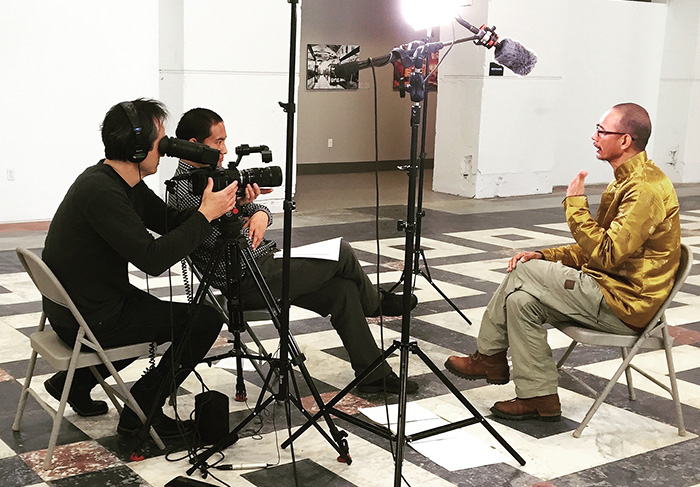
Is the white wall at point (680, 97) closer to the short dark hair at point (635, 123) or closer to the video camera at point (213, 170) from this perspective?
the short dark hair at point (635, 123)

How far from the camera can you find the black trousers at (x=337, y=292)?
11.4ft

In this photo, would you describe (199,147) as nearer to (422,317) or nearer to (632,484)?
(632,484)

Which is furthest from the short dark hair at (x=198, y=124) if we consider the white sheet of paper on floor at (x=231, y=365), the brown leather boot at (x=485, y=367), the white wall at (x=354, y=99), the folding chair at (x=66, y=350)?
the white wall at (x=354, y=99)

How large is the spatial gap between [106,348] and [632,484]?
1.75 m

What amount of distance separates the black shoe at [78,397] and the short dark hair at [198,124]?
0.99m

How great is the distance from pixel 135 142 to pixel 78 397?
3.41ft

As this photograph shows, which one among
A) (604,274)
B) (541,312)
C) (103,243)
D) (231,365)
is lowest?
(231,365)

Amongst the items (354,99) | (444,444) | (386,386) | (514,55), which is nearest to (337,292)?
(386,386)

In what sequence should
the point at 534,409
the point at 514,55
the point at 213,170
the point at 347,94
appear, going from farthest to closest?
the point at 347,94 → the point at 514,55 → the point at 534,409 → the point at 213,170

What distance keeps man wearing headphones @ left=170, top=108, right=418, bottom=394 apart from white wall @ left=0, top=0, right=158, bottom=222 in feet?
15.0

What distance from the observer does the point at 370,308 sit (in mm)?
3693

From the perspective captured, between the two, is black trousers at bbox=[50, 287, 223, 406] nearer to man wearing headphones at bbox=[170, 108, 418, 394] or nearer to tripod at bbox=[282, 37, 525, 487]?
man wearing headphones at bbox=[170, 108, 418, 394]

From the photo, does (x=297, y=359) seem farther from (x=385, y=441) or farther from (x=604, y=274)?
(x=604, y=274)

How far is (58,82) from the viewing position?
7.55 m
